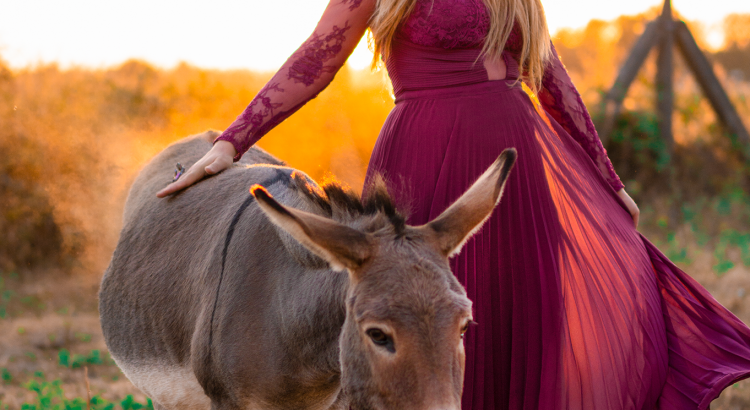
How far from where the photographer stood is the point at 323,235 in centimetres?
156

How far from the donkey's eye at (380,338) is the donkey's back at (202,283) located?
0.83ft

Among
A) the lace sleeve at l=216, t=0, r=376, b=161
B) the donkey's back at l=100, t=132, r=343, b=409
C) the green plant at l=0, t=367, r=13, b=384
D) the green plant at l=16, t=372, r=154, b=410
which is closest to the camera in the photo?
the donkey's back at l=100, t=132, r=343, b=409

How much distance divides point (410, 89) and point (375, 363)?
118cm

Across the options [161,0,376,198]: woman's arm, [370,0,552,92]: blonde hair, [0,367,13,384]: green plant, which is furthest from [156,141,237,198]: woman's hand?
[0,367,13,384]: green plant

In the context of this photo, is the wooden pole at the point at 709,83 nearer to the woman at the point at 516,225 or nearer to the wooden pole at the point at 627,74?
the wooden pole at the point at 627,74

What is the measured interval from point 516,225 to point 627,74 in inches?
279

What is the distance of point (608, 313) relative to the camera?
2182 mm

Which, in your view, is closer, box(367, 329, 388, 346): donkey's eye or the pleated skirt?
box(367, 329, 388, 346): donkey's eye

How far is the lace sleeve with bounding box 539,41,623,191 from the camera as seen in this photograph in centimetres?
254

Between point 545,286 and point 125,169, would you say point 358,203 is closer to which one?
point 545,286

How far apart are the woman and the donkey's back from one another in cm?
29

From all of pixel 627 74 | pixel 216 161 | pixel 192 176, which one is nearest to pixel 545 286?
pixel 216 161

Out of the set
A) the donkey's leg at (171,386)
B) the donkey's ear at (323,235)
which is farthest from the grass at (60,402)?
the donkey's ear at (323,235)

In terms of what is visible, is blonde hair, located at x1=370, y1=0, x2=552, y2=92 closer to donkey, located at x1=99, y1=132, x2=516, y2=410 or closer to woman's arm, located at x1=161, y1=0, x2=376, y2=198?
woman's arm, located at x1=161, y1=0, x2=376, y2=198
